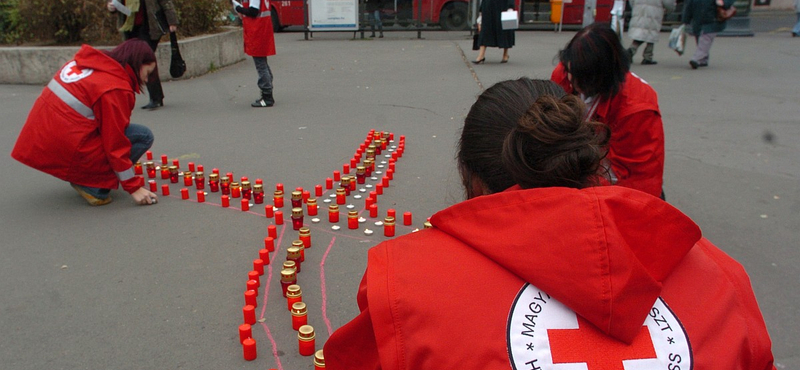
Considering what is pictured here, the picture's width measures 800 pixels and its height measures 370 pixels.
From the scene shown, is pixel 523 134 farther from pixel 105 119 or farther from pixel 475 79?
pixel 475 79

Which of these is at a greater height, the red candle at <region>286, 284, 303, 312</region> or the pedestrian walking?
the pedestrian walking

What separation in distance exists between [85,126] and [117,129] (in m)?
0.25

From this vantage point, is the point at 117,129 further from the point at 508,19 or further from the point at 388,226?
the point at 508,19

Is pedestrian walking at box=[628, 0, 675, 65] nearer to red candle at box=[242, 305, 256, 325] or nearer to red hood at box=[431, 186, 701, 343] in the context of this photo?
red candle at box=[242, 305, 256, 325]

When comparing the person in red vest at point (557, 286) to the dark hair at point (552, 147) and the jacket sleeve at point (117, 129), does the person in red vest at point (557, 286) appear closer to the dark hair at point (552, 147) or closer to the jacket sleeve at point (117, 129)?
the dark hair at point (552, 147)

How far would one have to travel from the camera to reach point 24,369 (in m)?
2.88

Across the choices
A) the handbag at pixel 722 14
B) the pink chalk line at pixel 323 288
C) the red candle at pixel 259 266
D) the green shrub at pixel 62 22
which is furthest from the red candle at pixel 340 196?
the handbag at pixel 722 14

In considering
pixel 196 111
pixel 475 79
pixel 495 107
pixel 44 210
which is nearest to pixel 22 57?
pixel 196 111

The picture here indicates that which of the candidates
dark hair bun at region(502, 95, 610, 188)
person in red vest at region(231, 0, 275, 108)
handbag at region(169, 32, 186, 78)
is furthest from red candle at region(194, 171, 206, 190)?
dark hair bun at region(502, 95, 610, 188)

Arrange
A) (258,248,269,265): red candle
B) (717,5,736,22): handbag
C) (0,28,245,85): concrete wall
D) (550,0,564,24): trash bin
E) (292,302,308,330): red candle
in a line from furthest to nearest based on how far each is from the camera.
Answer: (550,0,564,24): trash bin, (717,5,736,22): handbag, (0,28,245,85): concrete wall, (258,248,269,265): red candle, (292,302,308,330): red candle

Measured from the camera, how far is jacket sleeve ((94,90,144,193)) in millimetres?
4668

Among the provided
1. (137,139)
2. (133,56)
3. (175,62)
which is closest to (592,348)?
(133,56)

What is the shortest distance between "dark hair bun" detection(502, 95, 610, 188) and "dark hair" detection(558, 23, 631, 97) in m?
1.89

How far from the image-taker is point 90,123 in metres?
4.73
